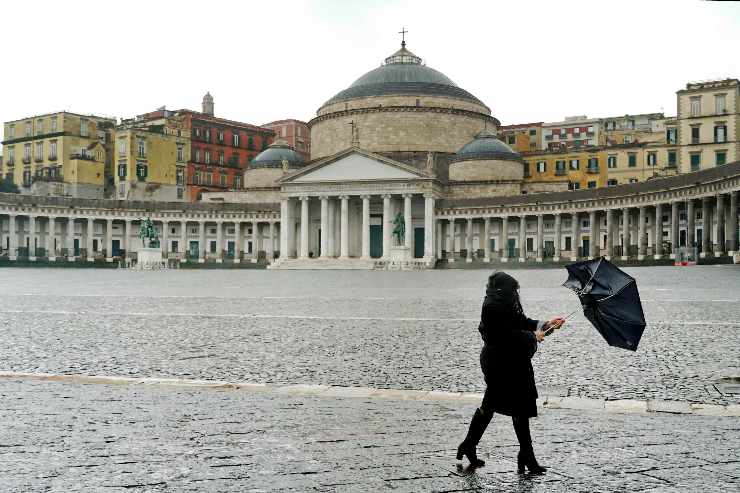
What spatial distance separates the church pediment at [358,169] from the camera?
7550 cm

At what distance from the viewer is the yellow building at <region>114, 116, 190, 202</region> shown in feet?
289

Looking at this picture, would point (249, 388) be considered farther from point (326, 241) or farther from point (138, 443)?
point (326, 241)

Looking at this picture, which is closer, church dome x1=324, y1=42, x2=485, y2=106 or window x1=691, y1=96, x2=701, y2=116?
window x1=691, y1=96, x2=701, y2=116

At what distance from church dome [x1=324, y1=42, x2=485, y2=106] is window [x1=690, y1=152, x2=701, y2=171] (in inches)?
1008

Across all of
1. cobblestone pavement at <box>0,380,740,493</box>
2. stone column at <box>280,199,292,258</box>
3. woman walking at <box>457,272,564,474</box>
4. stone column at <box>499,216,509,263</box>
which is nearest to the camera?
cobblestone pavement at <box>0,380,740,493</box>

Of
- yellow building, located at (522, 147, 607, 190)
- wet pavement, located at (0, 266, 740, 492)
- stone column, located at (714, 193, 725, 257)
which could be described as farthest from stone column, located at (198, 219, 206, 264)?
wet pavement, located at (0, 266, 740, 492)

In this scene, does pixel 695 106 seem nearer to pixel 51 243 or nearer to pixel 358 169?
pixel 358 169

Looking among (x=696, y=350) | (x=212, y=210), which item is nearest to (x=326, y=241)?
(x=212, y=210)

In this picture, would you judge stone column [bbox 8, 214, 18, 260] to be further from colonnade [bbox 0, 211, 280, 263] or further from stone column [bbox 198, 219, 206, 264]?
stone column [bbox 198, 219, 206, 264]

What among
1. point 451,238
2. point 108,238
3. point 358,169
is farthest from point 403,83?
point 108,238

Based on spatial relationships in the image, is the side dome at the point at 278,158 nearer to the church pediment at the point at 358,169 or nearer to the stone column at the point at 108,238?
the church pediment at the point at 358,169

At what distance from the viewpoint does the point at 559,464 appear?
5.20 m

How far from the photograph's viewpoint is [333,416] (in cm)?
663

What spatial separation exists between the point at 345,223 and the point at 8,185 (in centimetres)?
4271
